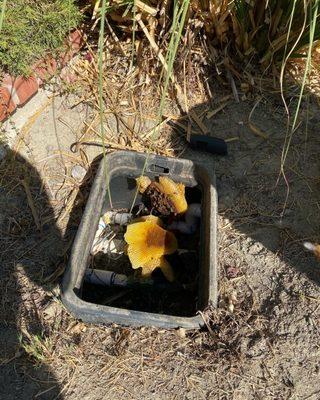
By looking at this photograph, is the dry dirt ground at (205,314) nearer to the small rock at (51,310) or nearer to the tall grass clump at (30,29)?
the small rock at (51,310)

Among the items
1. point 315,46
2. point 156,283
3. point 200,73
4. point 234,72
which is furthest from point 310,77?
point 156,283

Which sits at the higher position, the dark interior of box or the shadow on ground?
the shadow on ground

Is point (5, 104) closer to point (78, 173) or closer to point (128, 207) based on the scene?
point (78, 173)

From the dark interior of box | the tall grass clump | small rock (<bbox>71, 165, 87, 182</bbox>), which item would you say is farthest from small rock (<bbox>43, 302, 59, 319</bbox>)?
the tall grass clump

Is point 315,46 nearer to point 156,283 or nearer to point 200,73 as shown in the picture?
point 200,73

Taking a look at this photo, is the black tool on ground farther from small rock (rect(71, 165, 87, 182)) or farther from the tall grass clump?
the tall grass clump

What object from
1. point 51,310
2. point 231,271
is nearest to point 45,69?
point 51,310
